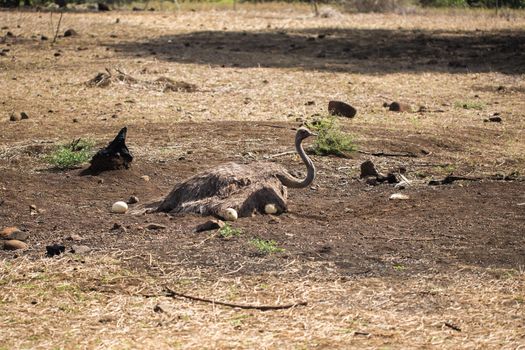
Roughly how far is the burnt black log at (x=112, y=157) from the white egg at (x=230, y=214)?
5.61 feet

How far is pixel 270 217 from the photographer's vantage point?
7.19 m

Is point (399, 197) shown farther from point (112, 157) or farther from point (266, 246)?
point (112, 157)

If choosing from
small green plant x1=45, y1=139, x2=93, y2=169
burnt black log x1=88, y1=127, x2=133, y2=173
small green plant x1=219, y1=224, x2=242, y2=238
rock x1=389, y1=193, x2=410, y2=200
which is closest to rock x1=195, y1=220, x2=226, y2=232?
small green plant x1=219, y1=224, x2=242, y2=238

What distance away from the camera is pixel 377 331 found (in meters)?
5.19

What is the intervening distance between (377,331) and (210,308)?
97 centimetres

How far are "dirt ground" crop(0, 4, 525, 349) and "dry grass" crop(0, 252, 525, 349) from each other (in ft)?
0.04

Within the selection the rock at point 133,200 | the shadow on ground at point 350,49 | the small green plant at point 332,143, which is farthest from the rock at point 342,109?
the rock at point 133,200

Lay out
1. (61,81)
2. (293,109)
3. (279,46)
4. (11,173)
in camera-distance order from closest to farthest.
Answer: (11,173)
(293,109)
(61,81)
(279,46)

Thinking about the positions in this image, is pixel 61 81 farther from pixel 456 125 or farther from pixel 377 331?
pixel 377 331

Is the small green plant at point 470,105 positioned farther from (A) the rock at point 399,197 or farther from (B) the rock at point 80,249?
(B) the rock at point 80,249

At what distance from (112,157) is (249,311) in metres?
3.25

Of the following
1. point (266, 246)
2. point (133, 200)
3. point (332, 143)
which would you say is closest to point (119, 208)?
point (133, 200)

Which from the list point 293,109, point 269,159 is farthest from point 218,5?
point 269,159

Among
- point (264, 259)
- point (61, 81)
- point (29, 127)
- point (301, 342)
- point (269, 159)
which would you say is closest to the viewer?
point (301, 342)
